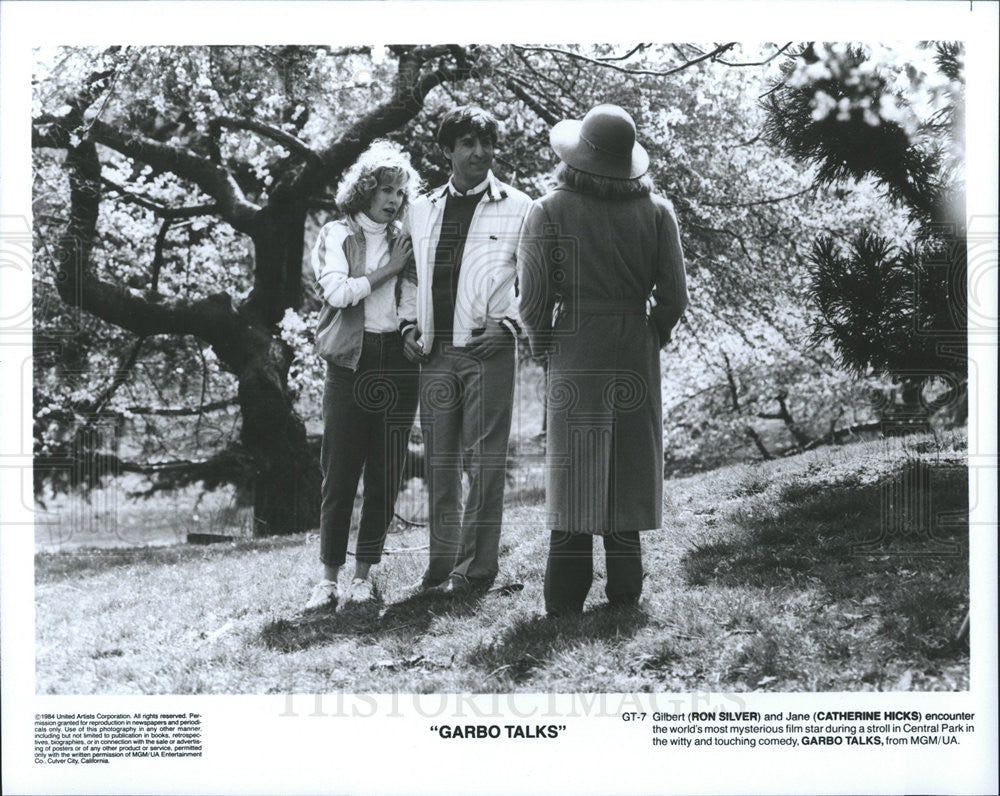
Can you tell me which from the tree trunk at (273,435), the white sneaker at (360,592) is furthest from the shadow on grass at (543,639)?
Result: the tree trunk at (273,435)

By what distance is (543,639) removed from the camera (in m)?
3.86

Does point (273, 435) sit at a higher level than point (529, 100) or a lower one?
lower

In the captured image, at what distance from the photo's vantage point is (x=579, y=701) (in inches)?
150

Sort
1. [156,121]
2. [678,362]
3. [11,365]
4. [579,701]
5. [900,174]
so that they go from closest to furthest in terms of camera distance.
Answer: [579,701]
[11,365]
[900,174]
[156,121]
[678,362]

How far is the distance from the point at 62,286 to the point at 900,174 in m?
3.79

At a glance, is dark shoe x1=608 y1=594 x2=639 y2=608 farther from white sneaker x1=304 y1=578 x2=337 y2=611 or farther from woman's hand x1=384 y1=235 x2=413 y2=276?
woman's hand x1=384 y1=235 x2=413 y2=276

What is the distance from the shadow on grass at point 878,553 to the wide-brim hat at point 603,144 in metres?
1.63

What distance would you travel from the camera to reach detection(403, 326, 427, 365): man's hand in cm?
413

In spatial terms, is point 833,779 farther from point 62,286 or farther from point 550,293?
point 62,286

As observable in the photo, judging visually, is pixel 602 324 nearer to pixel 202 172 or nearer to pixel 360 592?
pixel 360 592

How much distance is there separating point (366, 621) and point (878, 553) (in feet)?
6.97

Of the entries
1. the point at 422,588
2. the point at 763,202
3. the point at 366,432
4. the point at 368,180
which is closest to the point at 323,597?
the point at 422,588

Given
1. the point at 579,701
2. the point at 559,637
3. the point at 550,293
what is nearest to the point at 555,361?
the point at 550,293

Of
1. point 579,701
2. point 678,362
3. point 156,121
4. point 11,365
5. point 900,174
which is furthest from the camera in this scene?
point 678,362
